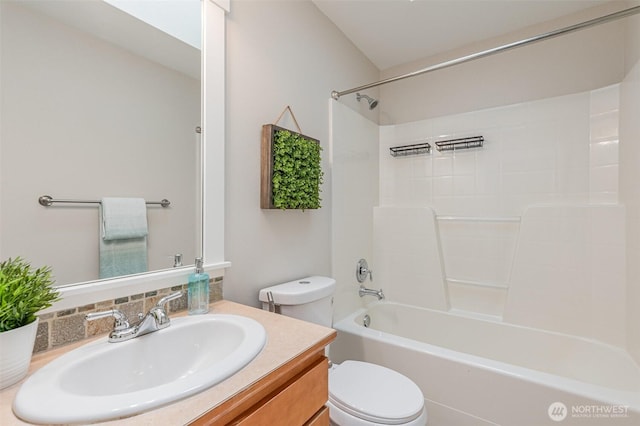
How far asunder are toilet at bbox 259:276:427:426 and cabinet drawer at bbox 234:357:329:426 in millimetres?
432

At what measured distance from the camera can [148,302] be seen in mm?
998

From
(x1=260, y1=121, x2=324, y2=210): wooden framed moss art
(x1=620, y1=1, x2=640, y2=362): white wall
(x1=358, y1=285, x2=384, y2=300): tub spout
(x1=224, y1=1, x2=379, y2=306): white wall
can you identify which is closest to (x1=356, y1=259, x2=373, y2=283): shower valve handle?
(x1=358, y1=285, x2=384, y2=300): tub spout

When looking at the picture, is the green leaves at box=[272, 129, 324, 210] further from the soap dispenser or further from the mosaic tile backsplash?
the mosaic tile backsplash

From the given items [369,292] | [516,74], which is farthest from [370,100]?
[369,292]

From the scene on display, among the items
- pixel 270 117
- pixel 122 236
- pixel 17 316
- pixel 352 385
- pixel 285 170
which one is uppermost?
pixel 270 117

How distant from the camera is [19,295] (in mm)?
622

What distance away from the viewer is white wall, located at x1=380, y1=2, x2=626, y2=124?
1.86 metres

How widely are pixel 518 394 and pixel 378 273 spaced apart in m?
1.32

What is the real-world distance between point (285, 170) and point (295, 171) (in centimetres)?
8

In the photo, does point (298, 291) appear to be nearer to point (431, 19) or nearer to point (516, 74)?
point (431, 19)

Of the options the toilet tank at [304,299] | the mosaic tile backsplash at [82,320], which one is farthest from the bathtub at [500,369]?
the mosaic tile backsplash at [82,320]

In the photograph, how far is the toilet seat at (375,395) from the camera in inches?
45.3

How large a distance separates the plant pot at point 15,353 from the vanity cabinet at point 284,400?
43 centimetres

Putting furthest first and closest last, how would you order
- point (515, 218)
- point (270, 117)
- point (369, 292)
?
point (369, 292) < point (515, 218) < point (270, 117)
